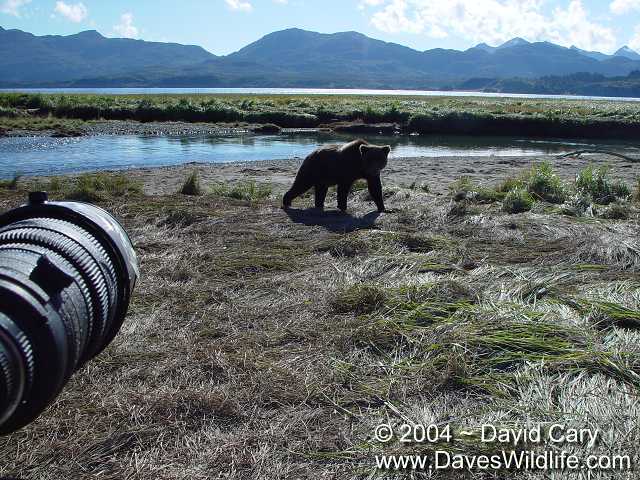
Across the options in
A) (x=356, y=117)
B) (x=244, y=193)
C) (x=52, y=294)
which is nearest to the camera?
(x=52, y=294)

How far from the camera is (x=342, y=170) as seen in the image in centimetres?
1065

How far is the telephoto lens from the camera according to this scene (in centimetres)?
238

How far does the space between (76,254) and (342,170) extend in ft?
26.3

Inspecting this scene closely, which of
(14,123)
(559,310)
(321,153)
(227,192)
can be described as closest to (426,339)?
(559,310)

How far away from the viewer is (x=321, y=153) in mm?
11008

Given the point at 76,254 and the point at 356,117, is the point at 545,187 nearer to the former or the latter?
the point at 76,254

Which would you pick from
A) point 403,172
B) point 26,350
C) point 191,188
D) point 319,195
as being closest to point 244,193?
point 191,188

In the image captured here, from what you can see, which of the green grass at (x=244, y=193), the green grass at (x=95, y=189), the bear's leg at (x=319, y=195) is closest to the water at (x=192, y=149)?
the green grass at (x=95, y=189)

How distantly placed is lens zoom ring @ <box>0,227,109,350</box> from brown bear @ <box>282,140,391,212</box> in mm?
7826

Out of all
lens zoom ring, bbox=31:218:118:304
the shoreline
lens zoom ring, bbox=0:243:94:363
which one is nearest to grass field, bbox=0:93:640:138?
the shoreline

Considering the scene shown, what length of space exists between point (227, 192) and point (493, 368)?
9.15 meters

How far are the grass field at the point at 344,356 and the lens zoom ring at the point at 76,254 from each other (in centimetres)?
89

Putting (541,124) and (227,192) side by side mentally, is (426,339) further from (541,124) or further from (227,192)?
(541,124)

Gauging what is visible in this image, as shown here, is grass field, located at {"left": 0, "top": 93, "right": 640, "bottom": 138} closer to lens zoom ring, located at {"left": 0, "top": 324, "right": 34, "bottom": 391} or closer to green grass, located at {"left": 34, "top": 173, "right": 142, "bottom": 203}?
green grass, located at {"left": 34, "top": 173, "right": 142, "bottom": 203}
